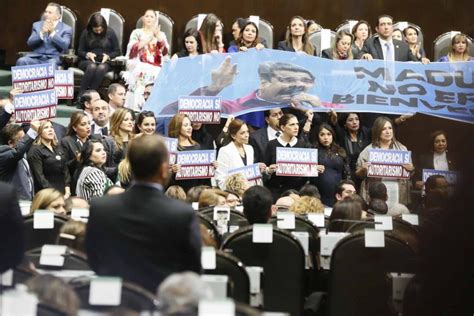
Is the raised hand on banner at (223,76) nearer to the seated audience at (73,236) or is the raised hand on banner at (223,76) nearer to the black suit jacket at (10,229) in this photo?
the seated audience at (73,236)

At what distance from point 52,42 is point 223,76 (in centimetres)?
261

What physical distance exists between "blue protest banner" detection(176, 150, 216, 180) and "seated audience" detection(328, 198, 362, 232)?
307cm

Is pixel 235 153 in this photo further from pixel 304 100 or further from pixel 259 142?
pixel 304 100

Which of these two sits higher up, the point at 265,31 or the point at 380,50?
the point at 265,31

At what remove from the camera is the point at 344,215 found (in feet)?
21.5

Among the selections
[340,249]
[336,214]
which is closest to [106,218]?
[340,249]

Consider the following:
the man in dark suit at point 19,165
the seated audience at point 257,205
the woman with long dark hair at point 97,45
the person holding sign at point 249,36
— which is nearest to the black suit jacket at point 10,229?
the seated audience at point 257,205

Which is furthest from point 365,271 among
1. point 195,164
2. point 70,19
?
point 70,19

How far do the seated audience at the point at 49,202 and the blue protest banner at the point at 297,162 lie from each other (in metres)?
3.74

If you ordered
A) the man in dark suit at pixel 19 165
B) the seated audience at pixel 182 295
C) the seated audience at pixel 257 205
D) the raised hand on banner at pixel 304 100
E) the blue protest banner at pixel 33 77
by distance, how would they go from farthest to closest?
the raised hand on banner at pixel 304 100
the blue protest banner at pixel 33 77
the man in dark suit at pixel 19 165
the seated audience at pixel 257 205
the seated audience at pixel 182 295

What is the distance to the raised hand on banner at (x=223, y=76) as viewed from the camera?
1102cm

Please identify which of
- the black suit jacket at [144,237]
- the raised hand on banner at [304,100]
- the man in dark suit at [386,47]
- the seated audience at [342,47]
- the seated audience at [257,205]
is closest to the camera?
the black suit jacket at [144,237]

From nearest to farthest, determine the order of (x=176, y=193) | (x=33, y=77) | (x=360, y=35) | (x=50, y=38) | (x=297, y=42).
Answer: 1. (x=176, y=193)
2. (x=33, y=77)
3. (x=297, y=42)
4. (x=360, y=35)
5. (x=50, y=38)

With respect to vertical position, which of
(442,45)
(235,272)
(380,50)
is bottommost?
(235,272)
